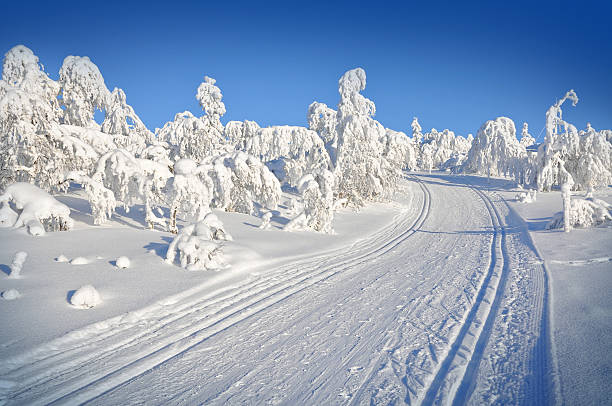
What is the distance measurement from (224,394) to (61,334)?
→ 2857 millimetres

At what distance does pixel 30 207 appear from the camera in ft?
29.3

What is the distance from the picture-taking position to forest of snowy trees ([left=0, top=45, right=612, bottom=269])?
10.2m

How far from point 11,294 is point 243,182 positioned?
424 inches

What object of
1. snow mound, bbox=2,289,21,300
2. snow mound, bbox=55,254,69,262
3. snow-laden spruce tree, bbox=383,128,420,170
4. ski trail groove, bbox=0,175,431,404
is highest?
snow-laden spruce tree, bbox=383,128,420,170

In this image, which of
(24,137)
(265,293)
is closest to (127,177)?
(24,137)

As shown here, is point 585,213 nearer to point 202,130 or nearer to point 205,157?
point 205,157

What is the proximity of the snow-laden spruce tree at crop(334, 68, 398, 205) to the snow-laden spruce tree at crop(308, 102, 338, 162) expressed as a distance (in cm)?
103

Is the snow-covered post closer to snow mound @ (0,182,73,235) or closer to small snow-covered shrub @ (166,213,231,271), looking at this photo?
small snow-covered shrub @ (166,213,231,271)

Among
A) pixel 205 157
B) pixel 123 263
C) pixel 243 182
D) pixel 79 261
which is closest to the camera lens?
pixel 79 261

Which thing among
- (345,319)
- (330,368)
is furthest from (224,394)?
(345,319)

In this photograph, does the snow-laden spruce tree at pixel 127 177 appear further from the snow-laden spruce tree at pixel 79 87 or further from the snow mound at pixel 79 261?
the snow-laden spruce tree at pixel 79 87

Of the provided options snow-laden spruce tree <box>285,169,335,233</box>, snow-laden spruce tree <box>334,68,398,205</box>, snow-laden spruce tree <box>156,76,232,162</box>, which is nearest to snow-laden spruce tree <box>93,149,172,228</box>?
snow-laden spruce tree <box>285,169,335,233</box>

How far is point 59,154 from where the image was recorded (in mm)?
11023

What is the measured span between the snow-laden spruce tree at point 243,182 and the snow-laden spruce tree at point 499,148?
88.5 feet
